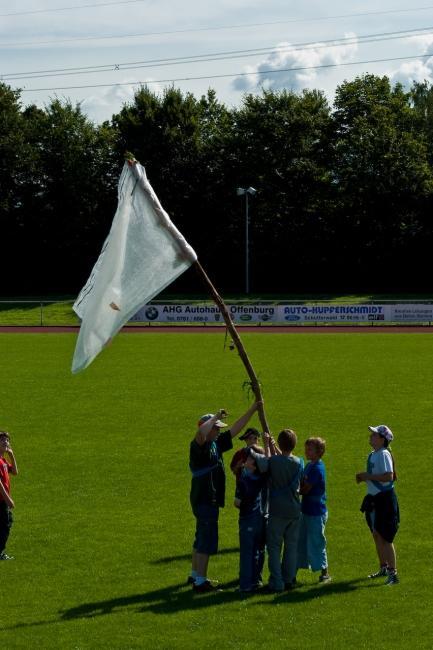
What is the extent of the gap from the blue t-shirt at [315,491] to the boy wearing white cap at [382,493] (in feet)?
1.37

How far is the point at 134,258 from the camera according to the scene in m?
9.55

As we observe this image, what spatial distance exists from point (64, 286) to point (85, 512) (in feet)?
195

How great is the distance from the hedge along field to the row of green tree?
126ft

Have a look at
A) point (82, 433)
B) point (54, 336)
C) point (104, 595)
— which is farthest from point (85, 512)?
point (54, 336)

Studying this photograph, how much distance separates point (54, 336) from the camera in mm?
46219

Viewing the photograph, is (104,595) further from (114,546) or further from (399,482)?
(399,482)

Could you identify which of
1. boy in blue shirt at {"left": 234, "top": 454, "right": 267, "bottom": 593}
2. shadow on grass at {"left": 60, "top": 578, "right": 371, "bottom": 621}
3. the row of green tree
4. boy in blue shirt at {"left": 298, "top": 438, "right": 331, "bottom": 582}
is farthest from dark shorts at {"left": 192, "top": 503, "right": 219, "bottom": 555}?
the row of green tree

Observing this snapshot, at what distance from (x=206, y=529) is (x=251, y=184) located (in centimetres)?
6170

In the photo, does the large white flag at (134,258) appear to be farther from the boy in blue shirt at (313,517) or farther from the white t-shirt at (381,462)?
the white t-shirt at (381,462)

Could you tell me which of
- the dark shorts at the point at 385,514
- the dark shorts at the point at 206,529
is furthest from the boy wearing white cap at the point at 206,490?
the dark shorts at the point at 385,514

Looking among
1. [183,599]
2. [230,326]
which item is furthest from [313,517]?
[230,326]

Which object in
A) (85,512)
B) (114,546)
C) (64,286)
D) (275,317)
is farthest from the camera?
(64,286)

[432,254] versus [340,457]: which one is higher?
[432,254]

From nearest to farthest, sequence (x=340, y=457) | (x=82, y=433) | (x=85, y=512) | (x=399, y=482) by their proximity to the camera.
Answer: (x=85, y=512), (x=399, y=482), (x=340, y=457), (x=82, y=433)
